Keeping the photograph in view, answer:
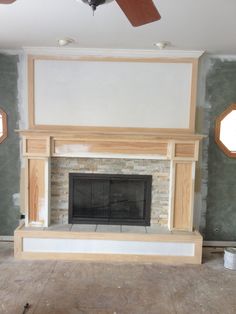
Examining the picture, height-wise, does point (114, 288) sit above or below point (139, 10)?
below

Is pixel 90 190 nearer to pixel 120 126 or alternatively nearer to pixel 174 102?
pixel 120 126

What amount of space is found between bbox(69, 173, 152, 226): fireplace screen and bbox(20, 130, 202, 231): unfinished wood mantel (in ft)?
1.06

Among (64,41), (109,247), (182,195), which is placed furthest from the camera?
(182,195)

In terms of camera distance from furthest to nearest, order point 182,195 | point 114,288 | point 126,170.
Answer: point 126,170
point 182,195
point 114,288

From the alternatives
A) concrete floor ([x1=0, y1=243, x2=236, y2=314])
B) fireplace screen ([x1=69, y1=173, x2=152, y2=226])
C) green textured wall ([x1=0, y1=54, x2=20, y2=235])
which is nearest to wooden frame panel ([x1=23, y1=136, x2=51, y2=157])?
green textured wall ([x1=0, y1=54, x2=20, y2=235])

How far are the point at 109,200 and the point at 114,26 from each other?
2.05 m

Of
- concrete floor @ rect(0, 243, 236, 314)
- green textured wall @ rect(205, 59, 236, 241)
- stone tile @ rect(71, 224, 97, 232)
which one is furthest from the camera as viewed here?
green textured wall @ rect(205, 59, 236, 241)

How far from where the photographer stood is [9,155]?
382 centimetres

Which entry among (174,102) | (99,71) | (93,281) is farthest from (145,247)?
(99,71)

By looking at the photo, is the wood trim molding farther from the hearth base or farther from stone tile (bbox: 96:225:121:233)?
stone tile (bbox: 96:225:121:233)

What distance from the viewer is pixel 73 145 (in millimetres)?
3572

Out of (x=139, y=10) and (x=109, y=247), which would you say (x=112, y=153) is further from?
(x=139, y=10)

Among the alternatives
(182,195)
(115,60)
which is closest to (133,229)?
(182,195)

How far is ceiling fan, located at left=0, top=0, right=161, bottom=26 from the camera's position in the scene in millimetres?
1717
